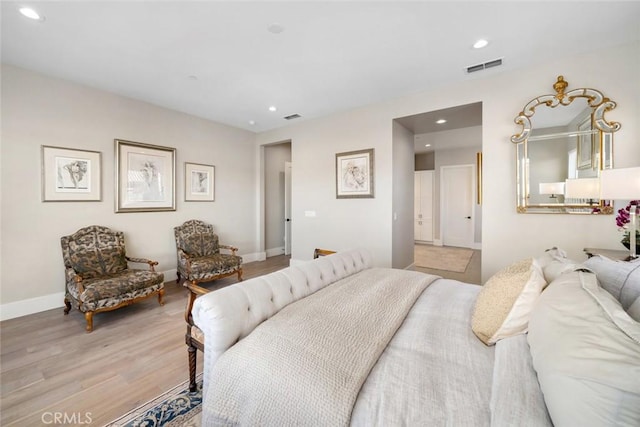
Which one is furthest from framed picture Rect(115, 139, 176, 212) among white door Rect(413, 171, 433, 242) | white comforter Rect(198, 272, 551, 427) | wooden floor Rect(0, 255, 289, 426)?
white door Rect(413, 171, 433, 242)

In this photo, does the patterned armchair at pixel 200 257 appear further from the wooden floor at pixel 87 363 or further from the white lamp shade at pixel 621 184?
the white lamp shade at pixel 621 184

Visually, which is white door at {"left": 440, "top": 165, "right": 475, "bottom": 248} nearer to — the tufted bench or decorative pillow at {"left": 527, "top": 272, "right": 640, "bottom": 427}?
the tufted bench

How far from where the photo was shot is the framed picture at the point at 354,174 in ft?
14.0

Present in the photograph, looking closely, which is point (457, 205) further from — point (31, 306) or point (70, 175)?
point (31, 306)

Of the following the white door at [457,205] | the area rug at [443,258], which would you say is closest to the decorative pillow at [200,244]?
the area rug at [443,258]

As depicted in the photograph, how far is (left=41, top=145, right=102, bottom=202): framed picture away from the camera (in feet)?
10.5

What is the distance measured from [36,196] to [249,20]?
3.35 meters

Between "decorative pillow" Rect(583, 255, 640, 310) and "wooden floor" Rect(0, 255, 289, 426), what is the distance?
2692 mm

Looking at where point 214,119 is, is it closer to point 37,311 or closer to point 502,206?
point 37,311

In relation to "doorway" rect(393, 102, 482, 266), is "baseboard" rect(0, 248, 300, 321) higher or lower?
lower

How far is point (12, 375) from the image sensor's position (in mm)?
1972

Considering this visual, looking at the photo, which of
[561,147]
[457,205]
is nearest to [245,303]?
[561,147]

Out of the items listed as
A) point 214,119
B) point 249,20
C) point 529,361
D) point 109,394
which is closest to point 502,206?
point 529,361

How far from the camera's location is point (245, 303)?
144 centimetres
